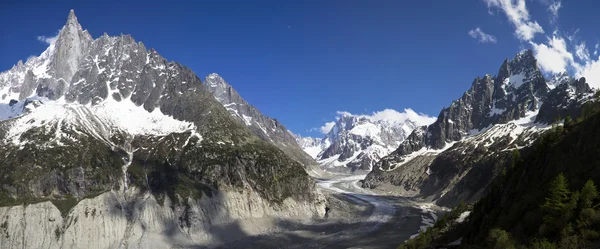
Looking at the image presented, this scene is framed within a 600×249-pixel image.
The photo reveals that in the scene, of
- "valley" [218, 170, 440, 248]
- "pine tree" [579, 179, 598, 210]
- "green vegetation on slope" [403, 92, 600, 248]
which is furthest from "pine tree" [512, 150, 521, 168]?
"valley" [218, 170, 440, 248]

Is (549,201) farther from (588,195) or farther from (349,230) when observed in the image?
(349,230)

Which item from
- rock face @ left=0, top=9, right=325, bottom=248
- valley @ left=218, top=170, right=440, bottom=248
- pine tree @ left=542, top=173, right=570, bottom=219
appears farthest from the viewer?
valley @ left=218, top=170, right=440, bottom=248

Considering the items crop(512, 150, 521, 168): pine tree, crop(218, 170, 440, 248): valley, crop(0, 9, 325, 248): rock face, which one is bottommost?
crop(218, 170, 440, 248): valley

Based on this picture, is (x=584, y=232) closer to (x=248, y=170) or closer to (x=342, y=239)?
(x=342, y=239)

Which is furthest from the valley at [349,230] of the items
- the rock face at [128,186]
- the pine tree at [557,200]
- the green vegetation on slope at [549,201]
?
the pine tree at [557,200]

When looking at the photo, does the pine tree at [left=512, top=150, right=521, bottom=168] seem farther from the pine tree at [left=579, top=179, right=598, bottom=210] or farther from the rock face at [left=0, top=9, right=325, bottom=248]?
the rock face at [left=0, top=9, right=325, bottom=248]

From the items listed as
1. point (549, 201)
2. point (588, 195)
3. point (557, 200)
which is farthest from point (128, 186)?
point (588, 195)

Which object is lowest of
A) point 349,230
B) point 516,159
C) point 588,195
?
point 349,230

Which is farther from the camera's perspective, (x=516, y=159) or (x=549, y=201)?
(x=516, y=159)

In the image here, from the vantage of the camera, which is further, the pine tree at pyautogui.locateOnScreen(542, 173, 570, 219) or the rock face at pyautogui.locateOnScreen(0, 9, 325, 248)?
the rock face at pyautogui.locateOnScreen(0, 9, 325, 248)

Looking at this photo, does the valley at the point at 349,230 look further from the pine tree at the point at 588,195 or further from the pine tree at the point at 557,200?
the pine tree at the point at 588,195

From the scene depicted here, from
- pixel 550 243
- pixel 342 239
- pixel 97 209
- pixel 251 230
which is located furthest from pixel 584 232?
pixel 97 209
